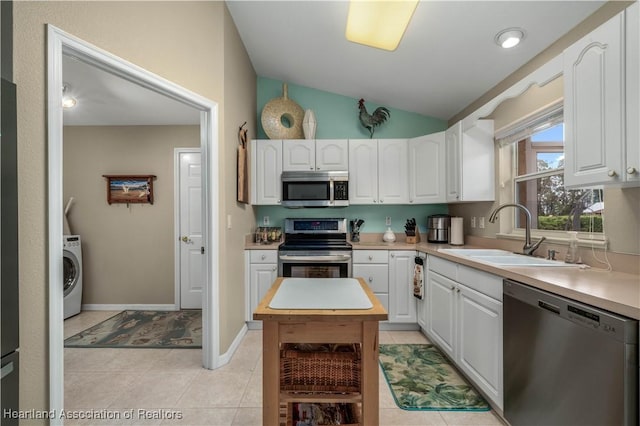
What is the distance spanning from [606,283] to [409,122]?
8.86 ft

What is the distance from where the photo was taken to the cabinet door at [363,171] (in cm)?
318

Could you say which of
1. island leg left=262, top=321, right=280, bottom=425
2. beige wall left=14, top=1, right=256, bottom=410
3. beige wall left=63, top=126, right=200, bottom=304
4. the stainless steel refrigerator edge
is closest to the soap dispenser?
beige wall left=14, top=1, right=256, bottom=410

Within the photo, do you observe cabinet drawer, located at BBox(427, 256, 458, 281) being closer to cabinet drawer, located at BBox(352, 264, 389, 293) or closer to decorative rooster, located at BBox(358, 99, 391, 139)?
cabinet drawer, located at BBox(352, 264, 389, 293)

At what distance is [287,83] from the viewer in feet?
11.4

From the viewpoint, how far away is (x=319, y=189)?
3.09 metres

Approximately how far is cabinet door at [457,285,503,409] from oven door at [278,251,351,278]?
1.18m

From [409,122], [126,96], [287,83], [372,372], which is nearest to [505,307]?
[372,372]

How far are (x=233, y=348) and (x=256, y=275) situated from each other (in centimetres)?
72

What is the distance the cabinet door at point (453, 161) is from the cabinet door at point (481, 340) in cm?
108

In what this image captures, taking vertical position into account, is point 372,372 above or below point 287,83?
below

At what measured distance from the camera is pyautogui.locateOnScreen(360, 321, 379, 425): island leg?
117 cm

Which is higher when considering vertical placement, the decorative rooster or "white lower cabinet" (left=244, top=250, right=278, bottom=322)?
the decorative rooster

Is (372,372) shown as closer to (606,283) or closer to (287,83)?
(606,283)

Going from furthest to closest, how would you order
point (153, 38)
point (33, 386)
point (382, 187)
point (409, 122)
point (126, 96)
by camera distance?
1. point (409, 122)
2. point (382, 187)
3. point (126, 96)
4. point (153, 38)
5. point (33, 386)
